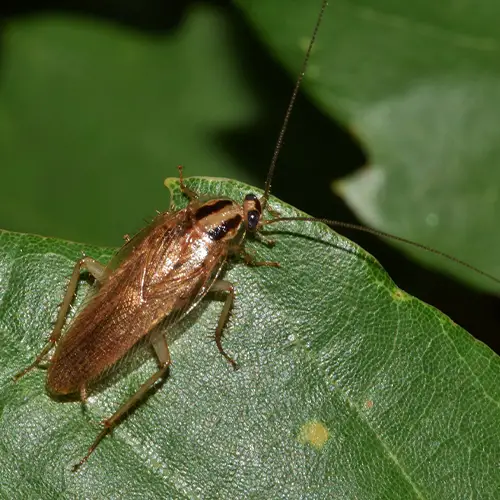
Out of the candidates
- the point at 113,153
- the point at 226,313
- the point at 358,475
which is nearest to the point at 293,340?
the point at 226,313

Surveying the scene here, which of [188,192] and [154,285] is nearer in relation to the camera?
[188,192]

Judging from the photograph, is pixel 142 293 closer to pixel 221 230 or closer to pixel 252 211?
pixel 221 230

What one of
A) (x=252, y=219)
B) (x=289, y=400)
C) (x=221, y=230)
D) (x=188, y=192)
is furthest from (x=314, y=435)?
(x=188, y=192)

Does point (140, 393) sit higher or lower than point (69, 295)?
lower

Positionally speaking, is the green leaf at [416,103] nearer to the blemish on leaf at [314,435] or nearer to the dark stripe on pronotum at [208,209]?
the dark stripe on pronotum at [208,209]

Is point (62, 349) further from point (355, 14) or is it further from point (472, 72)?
point (472, 72)

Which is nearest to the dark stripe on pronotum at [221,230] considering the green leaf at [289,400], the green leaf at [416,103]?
the green leaf at [289,400]
